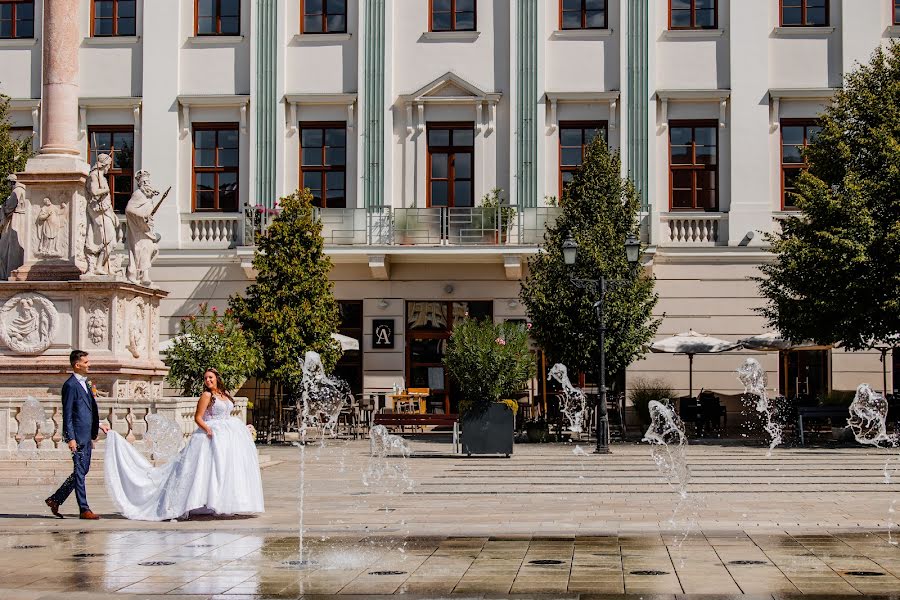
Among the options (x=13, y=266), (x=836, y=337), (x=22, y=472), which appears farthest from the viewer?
(x=836, y=337)

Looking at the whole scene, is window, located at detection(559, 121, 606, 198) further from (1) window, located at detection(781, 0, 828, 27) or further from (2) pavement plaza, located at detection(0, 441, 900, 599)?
(2) pavement plaza, located at detection(0, 441, 900, 599)

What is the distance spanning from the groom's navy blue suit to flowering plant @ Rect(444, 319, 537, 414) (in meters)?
10.5

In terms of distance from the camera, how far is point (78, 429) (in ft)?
48.4

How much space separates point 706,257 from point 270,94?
11710 mm

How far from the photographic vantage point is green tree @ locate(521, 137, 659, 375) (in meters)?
28.8

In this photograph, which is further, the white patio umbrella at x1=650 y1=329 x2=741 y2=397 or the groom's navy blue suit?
the white patio umbrella at x1=650 y1=329 x2=741 y2=397

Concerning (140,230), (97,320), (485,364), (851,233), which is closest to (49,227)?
(140,230)

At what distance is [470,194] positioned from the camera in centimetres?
3472

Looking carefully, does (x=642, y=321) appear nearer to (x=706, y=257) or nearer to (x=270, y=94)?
(x=706, y=257)

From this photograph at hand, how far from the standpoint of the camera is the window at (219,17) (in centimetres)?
3519

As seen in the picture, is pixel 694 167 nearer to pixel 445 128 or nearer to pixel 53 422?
pixel 445 128

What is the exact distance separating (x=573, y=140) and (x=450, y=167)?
10.5 feet

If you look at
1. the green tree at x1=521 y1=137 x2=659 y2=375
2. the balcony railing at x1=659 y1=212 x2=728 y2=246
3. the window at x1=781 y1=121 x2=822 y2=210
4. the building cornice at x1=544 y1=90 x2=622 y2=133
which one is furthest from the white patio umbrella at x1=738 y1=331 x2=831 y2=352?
the building cornice at x1=544 y1=90 x2=622 y2=133

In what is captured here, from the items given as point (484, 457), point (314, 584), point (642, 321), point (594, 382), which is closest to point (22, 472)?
point (484, 457)
